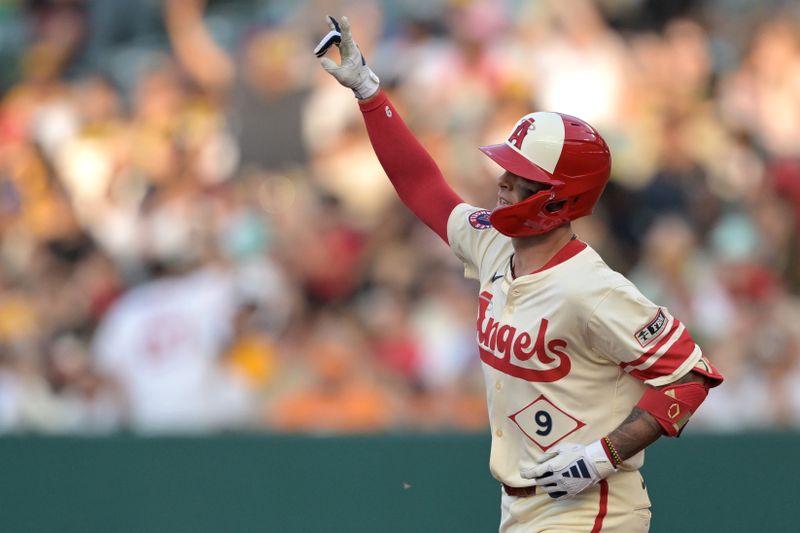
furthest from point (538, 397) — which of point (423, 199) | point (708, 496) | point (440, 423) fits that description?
point (440, 423)

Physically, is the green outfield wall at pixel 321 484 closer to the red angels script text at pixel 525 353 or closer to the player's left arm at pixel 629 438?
the red angels script text at pixel 525 353

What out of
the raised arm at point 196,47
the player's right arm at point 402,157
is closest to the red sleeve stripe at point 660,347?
the player's right arm at point 402,157

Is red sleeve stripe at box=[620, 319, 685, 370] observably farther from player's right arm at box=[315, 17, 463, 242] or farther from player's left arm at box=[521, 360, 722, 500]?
player's right arm at box=[315, 17, 463, 242]

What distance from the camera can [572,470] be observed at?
3795mm

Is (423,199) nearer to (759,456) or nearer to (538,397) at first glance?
(538,397)

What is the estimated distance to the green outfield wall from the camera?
599 cm

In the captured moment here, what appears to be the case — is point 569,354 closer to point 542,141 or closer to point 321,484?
point 542,141

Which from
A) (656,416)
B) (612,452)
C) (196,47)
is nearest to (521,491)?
(612,452)

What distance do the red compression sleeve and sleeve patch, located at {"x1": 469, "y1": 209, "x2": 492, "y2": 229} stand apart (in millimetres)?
121

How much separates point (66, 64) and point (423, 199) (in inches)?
248

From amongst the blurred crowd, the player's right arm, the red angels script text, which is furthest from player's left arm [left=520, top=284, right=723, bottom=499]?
the blurred crowd

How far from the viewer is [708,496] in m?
5.99

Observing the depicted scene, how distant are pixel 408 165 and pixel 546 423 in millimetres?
1173

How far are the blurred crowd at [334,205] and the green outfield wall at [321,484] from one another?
2.26ft
